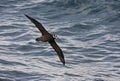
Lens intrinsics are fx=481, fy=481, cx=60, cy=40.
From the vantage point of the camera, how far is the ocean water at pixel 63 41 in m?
17.2

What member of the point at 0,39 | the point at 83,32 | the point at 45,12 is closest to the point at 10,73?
the point at 0,39

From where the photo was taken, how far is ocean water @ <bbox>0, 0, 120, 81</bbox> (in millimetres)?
17234

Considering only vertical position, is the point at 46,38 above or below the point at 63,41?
above

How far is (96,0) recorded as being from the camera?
2373 cm

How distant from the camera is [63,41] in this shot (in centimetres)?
2020

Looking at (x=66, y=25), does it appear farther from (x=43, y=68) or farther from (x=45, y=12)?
(x=43, y=68)

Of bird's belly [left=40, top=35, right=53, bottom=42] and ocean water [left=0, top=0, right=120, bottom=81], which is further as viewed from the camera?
ocean water [left=0, top=0, right=120, bottom=81]

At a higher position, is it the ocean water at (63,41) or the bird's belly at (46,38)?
the bird's belly at (46,38)

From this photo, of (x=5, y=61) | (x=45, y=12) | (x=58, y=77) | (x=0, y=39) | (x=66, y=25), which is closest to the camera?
(x=58, y=77)

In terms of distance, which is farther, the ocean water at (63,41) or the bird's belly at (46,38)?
the ocean water at (63,41)

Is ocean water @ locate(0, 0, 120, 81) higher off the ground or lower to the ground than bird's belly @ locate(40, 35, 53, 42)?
lower

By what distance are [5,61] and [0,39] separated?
2.24 meters

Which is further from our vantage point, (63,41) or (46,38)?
(63,41)

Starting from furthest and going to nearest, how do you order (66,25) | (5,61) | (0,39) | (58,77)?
(66,25) → (0,39) → (5,61) → (58,77)
